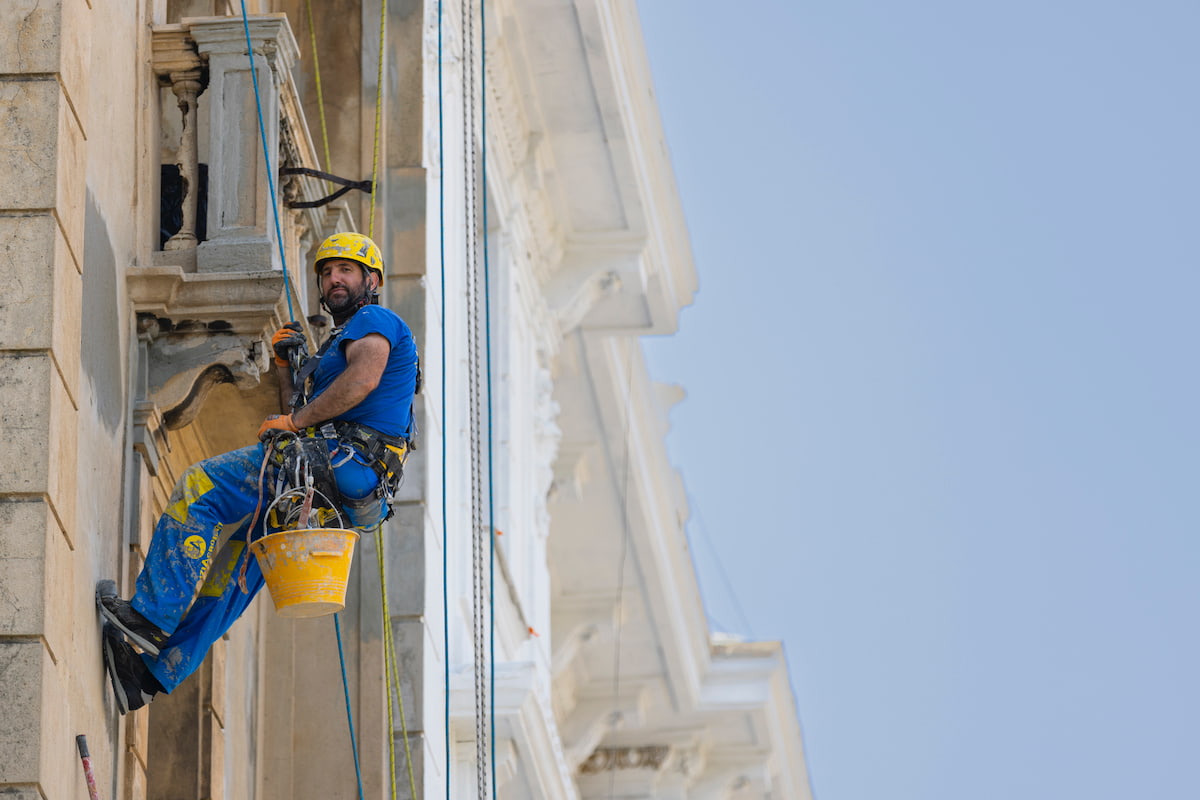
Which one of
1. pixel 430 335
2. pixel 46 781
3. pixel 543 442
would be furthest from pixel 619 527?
pixel 46 781

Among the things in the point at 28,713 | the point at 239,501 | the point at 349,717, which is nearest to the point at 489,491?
the point at 349,717

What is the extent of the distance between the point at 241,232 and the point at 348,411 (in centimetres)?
144

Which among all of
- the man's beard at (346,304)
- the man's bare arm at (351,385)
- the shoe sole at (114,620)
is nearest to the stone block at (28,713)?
the shoe sole at (114,620)

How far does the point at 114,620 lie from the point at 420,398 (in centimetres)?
562

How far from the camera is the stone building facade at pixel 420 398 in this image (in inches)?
433

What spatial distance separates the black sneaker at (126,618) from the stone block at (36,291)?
0.84 m

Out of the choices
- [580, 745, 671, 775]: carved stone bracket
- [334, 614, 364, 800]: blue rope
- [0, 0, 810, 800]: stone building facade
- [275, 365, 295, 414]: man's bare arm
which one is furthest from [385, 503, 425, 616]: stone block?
[580, 745, 671, 775]: carved stone bracket

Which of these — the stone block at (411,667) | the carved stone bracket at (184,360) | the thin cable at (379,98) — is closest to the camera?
the carved stone bracket at (184,360)

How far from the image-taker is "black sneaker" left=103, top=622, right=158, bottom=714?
11352 mm

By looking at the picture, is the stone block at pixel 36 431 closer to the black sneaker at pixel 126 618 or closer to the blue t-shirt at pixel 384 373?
the black sneaker at pixel 126 618

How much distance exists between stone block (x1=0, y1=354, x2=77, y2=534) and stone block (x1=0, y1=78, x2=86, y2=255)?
63 cm

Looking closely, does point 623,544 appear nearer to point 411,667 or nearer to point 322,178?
point 411,667

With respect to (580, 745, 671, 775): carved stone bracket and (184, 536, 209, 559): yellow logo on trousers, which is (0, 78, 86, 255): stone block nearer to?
(184, 536, 209, 559): yellow logo on trousers

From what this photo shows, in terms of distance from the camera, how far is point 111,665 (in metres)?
11.4
